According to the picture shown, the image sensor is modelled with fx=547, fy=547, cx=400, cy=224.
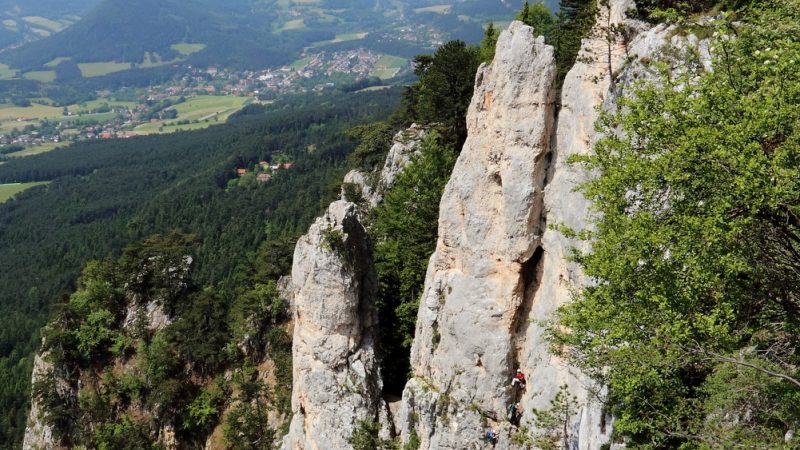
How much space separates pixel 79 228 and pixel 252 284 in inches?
4969

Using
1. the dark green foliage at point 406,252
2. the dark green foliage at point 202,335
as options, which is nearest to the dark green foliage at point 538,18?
the dark green foliage at point 406,252

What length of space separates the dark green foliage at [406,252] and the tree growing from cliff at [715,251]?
20490 millimetres

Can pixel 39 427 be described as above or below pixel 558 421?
below

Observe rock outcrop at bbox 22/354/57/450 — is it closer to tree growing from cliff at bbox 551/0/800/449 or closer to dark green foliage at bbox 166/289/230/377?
dark green foliage at bbox 166/289/230/377

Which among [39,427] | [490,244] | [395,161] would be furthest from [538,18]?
[39,427]

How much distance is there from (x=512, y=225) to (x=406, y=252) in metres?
12.7

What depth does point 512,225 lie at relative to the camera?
24.7 meters

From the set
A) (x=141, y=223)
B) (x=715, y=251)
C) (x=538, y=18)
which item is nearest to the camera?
(x=715, y=251)

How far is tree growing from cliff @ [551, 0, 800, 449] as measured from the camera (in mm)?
11703

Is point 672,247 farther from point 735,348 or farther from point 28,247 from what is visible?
point 28,247

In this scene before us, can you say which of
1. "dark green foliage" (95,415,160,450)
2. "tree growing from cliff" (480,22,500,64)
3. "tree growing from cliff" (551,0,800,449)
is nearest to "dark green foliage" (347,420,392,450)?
"tree growing from cliff" (551,0,800,449)

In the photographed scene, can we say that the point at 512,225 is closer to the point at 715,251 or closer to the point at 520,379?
the point at 520,379

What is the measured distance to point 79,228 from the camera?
154 meters

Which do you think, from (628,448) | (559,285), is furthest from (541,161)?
(628,448)
